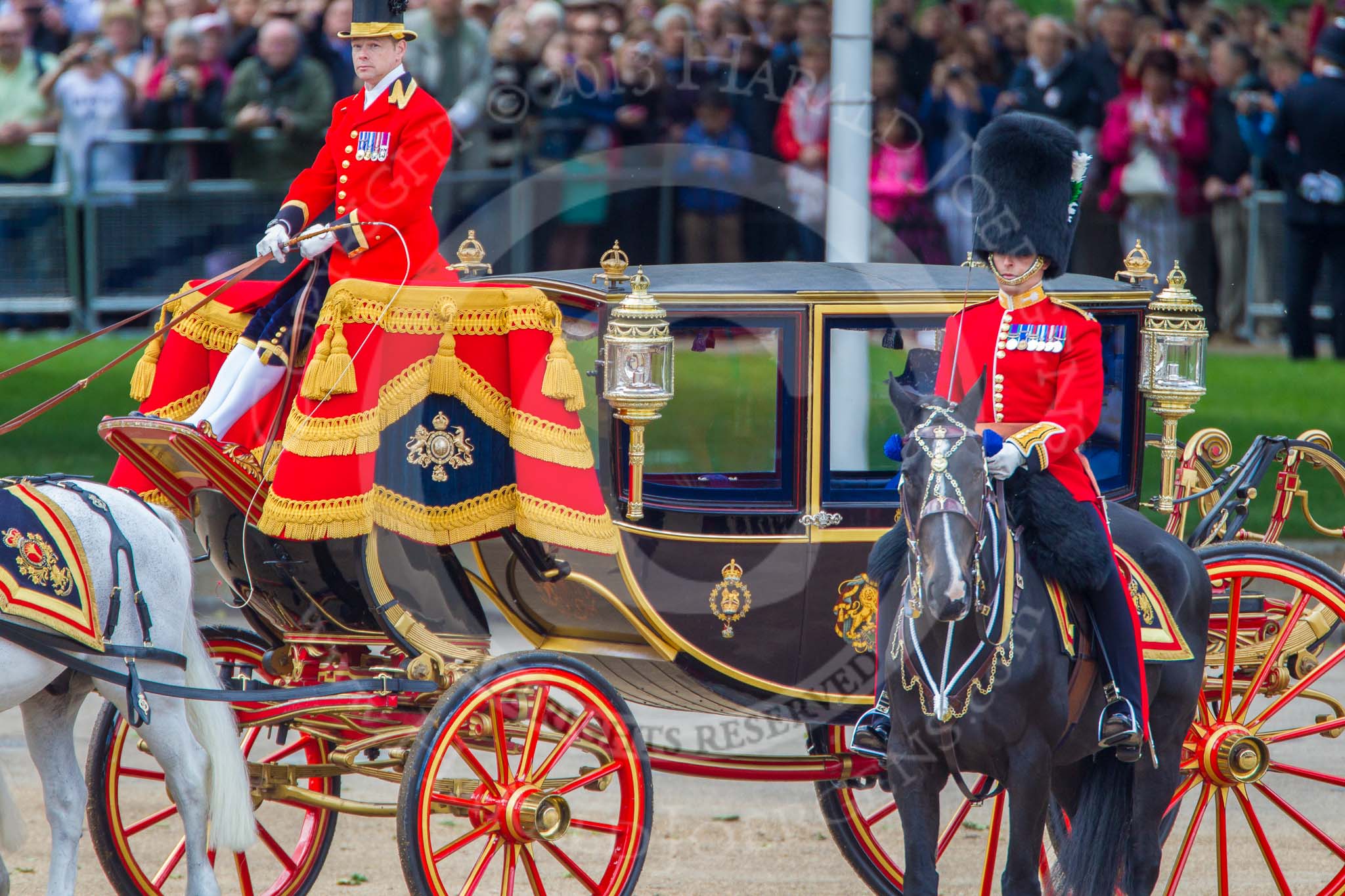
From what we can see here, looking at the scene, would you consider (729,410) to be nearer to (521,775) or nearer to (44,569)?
(521,775)

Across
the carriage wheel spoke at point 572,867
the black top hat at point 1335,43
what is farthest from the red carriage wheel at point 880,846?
the black top hat at point 1335,43

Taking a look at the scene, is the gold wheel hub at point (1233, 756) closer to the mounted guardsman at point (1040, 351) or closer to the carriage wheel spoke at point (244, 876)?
the mounted guardsman at point (1040, 351)

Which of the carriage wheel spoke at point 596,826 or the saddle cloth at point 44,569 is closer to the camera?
the saddle cloth at point 44,569

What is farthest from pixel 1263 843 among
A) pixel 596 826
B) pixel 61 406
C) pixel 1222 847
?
pixel 61 406

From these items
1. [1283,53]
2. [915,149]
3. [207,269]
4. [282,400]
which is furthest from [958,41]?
[282,400]

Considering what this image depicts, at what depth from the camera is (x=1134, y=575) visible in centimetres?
484

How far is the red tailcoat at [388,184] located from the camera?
5.12 m

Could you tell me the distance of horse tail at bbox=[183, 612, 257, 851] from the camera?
482cm

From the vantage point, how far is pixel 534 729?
4844 millimetres

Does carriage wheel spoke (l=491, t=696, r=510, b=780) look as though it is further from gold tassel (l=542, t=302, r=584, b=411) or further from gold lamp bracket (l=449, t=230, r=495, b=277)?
gold lamp bracket (l=449, t=230, r=495, b=277)

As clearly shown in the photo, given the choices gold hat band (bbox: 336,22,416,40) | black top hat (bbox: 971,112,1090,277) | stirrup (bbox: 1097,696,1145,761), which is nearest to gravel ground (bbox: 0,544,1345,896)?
stirrup (bbox: 1097,696,1145,761)

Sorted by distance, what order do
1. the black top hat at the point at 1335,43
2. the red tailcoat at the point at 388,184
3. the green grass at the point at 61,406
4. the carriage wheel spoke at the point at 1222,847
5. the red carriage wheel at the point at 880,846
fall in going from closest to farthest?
the red tailcoat at the point at 388,184
the carriage wheel spoke at the point at 1222,847
the red carriage wheel at the point at 880,846
the green grass at the point at 61,406
the black top hat at the point at 1335,43

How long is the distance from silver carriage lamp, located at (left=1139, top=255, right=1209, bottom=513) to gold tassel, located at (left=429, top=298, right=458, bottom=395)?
6.13 ft

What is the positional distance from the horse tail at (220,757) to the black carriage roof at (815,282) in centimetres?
130
